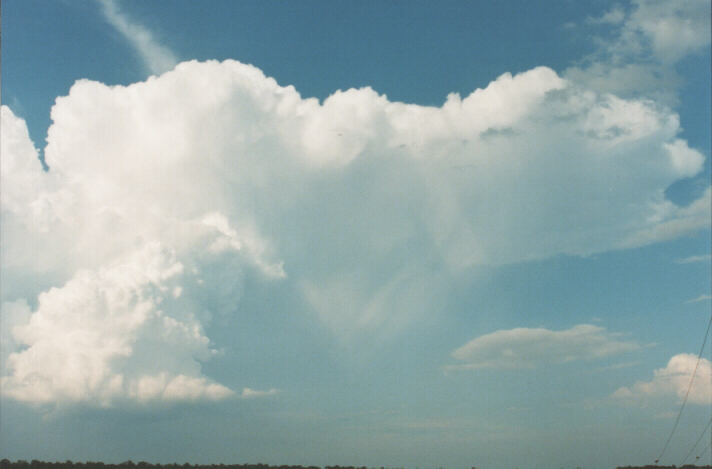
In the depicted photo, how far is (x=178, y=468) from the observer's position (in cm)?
10819

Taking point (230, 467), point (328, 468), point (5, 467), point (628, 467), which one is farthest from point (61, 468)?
point (628, 467)

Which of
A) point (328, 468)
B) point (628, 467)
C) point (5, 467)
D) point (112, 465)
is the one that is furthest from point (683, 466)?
point (5, 467)

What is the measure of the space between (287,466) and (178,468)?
65.8 ft

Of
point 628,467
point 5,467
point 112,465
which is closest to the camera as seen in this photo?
point 5,467

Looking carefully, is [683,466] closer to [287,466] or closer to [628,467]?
[628,467]

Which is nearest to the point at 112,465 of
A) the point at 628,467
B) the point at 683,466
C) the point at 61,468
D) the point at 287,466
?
the point at 61,468

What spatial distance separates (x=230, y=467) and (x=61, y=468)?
98.5 ft

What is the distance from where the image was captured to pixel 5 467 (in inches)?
3866

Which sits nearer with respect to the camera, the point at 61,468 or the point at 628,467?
the point at 61,468

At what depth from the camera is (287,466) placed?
366 ft

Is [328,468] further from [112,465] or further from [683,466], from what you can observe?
[683,466]

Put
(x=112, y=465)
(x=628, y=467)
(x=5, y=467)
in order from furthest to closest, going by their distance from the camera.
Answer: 1. (x=628, y=467)
2. (x=112, y=465)
3. (x=5, y=467)

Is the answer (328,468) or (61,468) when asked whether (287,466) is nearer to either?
(328,468)

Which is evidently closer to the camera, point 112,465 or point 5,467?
point 5,467
